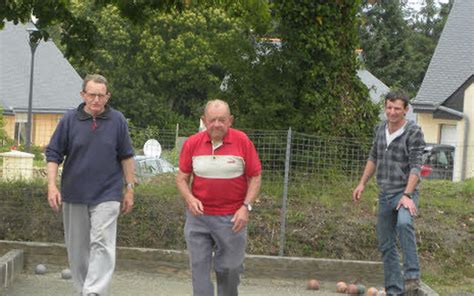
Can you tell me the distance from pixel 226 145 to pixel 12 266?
365 cm

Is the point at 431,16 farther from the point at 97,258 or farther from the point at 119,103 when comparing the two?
the point at 97,258

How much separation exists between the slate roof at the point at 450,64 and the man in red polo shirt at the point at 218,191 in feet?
112

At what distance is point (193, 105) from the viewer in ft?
184

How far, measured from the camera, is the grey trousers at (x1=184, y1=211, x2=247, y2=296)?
22.8 ft

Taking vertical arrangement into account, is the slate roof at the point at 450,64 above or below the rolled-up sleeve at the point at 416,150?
above

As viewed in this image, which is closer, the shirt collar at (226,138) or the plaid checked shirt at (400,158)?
the shirt collar at (226,138)

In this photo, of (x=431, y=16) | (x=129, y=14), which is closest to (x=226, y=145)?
(x=129, y=14)

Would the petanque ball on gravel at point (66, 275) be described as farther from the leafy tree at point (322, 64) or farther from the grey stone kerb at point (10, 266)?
the leafy tree at point (322, 64)

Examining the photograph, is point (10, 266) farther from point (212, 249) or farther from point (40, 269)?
point (212, 249)

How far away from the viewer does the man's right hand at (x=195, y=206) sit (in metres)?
6.83

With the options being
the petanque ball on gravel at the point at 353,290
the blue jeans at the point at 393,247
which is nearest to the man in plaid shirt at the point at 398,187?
the blue jeans at the point at 393,247

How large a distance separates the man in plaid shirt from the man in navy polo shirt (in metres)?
2.26

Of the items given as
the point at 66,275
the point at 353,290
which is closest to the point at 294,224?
the point at 353,290

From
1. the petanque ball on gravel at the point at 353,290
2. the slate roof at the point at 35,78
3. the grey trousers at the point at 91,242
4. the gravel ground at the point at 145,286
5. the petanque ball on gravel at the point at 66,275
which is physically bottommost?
the gravel ground at the point at 145,286
